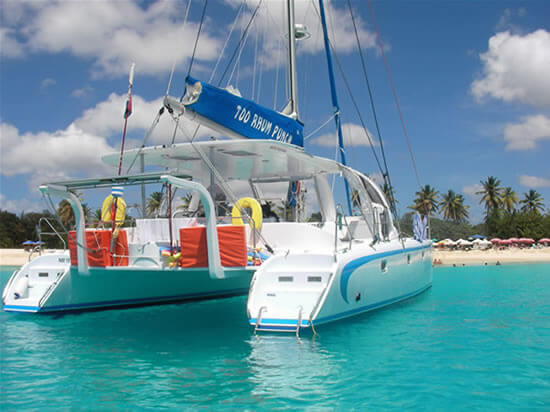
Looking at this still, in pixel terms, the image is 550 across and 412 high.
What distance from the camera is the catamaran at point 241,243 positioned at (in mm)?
7258

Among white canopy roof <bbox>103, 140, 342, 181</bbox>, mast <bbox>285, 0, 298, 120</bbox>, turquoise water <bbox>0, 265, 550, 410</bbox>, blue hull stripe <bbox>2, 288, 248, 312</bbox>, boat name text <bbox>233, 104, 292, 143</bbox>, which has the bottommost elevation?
turquoise water <bbox>0, 265, 550, 410</bbox>

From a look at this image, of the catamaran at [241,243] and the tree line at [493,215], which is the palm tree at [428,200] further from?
the catamaran at [241,243]

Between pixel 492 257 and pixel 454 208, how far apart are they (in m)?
19.1

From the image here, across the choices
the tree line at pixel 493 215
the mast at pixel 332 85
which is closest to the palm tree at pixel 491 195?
the tree line at pixel 493 215

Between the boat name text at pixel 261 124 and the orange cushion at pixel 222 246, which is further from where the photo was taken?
the boat name text at pixel 261 124

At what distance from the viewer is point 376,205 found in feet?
33.4

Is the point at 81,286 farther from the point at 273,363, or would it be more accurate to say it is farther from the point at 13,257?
the point at 13,257

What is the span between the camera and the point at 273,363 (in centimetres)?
568

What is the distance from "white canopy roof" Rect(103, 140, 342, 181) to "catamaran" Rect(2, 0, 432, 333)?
26 mm

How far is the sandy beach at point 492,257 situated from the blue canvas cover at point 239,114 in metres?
24.9

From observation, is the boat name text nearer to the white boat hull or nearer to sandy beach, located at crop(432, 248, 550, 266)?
the white boat hull

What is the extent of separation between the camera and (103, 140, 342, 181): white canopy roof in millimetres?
8720

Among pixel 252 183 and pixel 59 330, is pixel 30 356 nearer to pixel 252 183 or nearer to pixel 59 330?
pixel 59 330

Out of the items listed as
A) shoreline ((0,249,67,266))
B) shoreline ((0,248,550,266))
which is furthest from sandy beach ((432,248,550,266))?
shoreline ((0,249,67,266))
